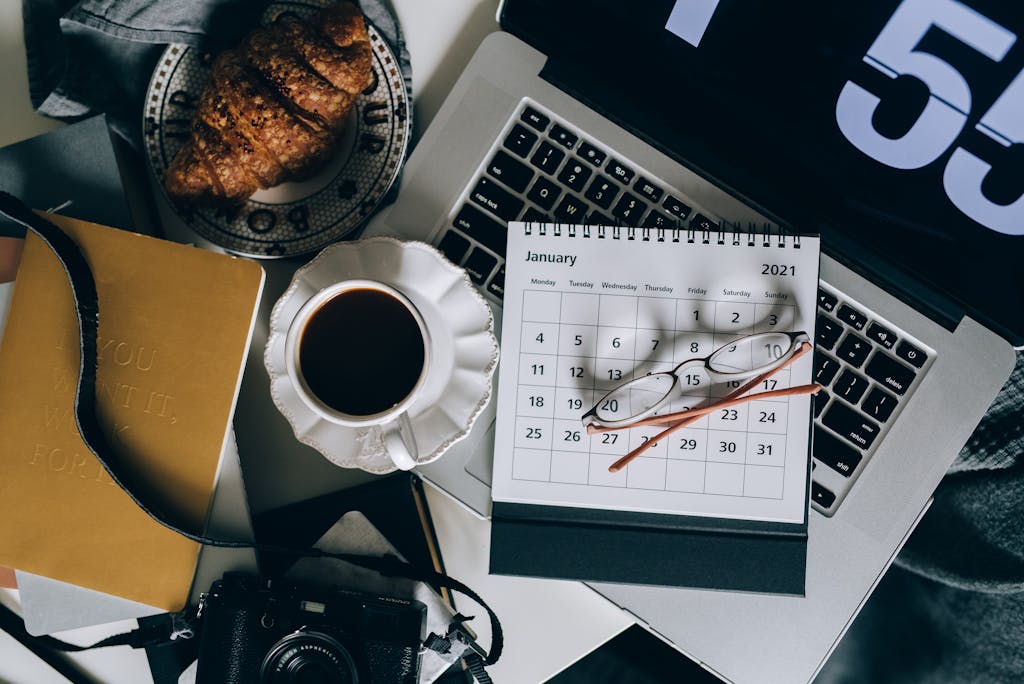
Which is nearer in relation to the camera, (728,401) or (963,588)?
(728,401)

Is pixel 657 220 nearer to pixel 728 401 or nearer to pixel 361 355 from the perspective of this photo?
pixel 728 401

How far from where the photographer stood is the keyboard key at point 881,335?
611 millimetres

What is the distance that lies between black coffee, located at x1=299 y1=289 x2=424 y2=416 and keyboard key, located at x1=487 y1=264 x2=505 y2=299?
0.09 metres

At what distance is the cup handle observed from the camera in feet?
1.76

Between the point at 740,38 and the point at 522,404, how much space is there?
35 cm

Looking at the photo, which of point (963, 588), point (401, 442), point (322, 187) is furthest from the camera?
point (963, 588)

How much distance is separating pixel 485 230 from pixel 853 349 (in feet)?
1.06

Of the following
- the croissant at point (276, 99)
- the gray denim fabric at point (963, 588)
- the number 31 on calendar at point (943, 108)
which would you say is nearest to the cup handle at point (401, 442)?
the croissant at point (276, 99)

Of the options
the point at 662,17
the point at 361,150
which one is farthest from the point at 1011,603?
the point at 361,150

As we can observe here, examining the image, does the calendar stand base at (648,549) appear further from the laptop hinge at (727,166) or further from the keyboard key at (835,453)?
the laptop hinge at (727,166)

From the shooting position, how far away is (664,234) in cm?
59

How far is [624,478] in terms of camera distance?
0.60 m

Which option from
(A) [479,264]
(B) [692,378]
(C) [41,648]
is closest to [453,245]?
(A) [479,264]

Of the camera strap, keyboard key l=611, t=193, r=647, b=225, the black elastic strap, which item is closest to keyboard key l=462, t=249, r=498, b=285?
keyboard key l=611, t=193, r=647, b=225
